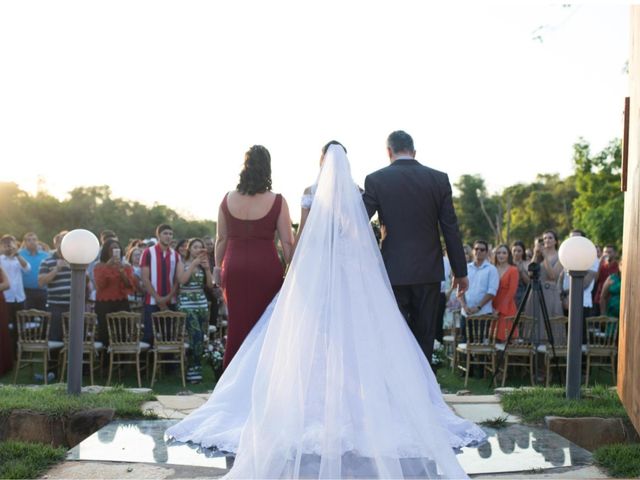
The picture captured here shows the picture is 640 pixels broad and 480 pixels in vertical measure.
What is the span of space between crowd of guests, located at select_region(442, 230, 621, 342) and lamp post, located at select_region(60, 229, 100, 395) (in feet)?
15.6

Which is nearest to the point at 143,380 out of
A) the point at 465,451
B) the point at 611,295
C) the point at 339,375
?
the point at 465,451

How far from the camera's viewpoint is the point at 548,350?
9117mm

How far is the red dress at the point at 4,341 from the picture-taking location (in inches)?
401

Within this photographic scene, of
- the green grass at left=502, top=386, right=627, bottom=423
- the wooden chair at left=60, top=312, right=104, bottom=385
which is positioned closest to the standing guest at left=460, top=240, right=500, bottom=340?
the green grass at left=502, top=386, right=627, bottom=423

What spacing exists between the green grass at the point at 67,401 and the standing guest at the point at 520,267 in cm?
595

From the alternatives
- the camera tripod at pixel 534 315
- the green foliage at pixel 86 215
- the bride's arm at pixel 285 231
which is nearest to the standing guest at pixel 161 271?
the camera tripod at pixel 534 315

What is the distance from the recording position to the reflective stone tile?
15.0ft

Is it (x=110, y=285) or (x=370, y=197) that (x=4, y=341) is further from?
(x=370, y=197)

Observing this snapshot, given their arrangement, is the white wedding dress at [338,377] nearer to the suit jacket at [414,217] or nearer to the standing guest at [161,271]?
the suit jacket at [414,217]

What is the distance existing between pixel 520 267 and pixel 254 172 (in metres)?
6.13

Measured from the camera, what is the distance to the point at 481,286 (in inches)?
398

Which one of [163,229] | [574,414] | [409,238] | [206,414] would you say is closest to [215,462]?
[206,414]

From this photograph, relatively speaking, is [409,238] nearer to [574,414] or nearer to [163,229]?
[574,414]

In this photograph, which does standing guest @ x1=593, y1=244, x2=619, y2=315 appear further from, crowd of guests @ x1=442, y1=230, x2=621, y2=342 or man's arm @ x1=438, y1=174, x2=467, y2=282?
man's arm @ x1=438, y1=174, x2=467, y2=282
